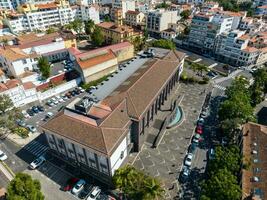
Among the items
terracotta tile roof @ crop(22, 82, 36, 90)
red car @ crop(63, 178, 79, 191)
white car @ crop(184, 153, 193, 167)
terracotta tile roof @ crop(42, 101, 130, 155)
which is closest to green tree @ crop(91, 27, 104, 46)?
terracotta tile roof @ crop(22, 82, 36, 90)

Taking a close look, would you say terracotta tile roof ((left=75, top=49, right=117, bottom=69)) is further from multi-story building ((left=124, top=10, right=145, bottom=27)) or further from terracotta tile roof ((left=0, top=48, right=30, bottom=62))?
multi-story building ((left=124, top=10, right=145, bottom=27))

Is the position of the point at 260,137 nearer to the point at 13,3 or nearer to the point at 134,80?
the point at 134,80

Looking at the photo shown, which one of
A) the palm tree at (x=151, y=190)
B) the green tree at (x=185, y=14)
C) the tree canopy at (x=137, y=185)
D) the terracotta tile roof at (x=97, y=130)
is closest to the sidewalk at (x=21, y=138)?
the terracotta tile roof at (x=97, y=130)

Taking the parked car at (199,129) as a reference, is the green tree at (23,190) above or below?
above

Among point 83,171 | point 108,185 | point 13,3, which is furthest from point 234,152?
point 13,3

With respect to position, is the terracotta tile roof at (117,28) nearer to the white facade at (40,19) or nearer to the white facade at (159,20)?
the white facade at (159,20)
